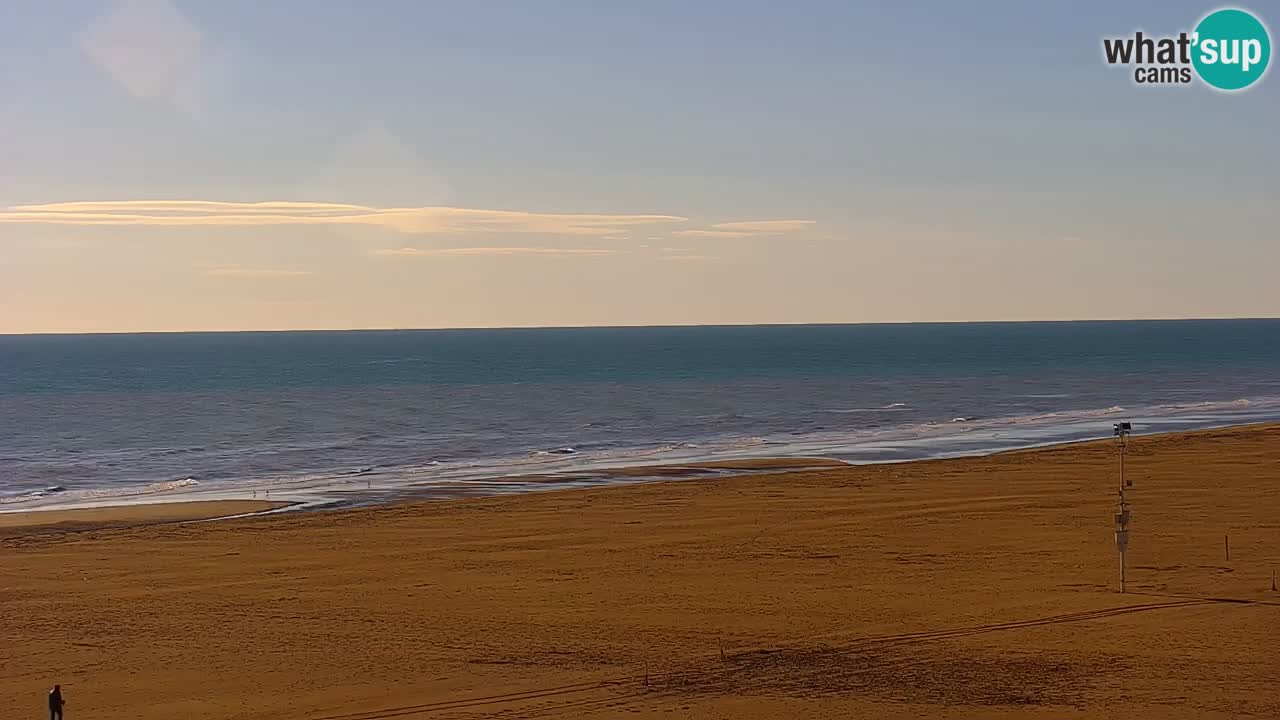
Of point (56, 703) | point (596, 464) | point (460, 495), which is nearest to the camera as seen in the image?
point (56, 703)

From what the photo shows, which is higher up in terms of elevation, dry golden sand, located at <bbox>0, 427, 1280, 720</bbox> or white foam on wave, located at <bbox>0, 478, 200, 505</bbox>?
white foam on wave, located at <bbox>0, 478, 200, 505</bbox>

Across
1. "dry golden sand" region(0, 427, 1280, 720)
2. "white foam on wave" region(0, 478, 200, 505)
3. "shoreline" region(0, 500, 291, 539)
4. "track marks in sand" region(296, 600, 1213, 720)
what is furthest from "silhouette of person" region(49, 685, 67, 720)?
"white foam on wave" region(0, 478, 200, 505)

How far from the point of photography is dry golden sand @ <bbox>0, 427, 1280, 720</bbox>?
80.7 ft

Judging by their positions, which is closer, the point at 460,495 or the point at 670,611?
the point at 670,611

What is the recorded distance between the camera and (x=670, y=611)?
1233 inches

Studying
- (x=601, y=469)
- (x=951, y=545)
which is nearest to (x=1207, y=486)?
(x=951, y=545)

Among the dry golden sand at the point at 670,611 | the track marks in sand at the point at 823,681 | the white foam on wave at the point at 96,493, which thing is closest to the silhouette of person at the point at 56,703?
the dry golden sand at the point at 670,611

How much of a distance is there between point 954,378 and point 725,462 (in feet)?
299

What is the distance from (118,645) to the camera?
95.7 feet

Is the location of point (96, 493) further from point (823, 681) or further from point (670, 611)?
point (823, 681)

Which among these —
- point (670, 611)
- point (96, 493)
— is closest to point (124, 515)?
point (96, 493)

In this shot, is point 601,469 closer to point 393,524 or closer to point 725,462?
point 725,462

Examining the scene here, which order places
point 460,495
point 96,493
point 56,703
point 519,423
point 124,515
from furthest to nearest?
point 519,423
point 96,493
point 460,495
point 124,515
point 56,703

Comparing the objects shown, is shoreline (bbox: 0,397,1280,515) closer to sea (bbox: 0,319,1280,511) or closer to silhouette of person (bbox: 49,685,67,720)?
sea (bbox: 0,319,1280,511)
